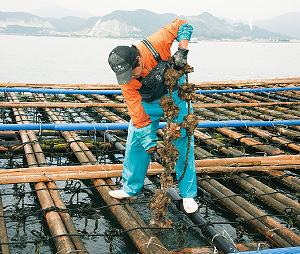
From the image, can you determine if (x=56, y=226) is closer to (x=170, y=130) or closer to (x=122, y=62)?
(x=170, y=130)

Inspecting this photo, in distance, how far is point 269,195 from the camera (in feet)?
15.0

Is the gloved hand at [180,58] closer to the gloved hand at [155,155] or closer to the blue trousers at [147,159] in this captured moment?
the blue trousers at [147,159]

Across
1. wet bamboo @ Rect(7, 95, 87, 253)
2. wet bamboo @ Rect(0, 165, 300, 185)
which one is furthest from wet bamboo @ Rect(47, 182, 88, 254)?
wet bamboo @ Rect(0, 165, 300, 185)

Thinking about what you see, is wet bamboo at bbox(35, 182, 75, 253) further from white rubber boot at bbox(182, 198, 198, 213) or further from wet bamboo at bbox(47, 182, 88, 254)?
white rubber boot at bbox(182, 198, 198, 213)

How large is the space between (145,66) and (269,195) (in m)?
2.50

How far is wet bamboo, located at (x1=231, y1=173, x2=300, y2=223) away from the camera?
421cm

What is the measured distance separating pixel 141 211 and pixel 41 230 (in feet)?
4.36

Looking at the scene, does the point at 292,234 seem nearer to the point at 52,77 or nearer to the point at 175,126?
the point at 175,126

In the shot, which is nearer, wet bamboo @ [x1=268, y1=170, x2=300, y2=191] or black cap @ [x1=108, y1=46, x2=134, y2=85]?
black cap @ [x1=108, y1=46, x2=134, y2=85]

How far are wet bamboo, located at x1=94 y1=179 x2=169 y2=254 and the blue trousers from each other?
264 mm

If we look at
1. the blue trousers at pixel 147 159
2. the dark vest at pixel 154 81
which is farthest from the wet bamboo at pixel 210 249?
the dark vest at pixel 154 81

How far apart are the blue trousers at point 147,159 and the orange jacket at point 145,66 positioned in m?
0.26

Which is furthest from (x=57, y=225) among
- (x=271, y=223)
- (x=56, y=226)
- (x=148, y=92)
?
(x=271, y=223)

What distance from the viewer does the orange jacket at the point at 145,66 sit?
11.5ft
